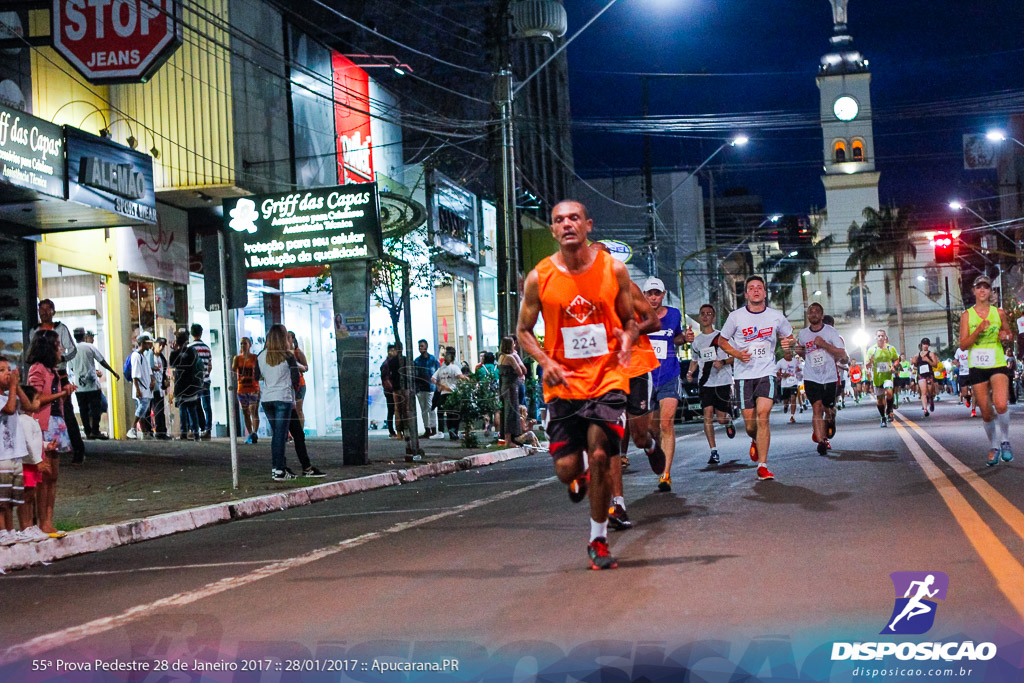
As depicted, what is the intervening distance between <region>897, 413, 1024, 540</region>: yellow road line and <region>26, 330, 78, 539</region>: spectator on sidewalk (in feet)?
22.8

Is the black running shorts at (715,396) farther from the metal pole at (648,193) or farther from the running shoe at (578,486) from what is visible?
the metal pole at (648,193)

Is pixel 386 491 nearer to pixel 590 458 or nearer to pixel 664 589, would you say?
pixel 590 458

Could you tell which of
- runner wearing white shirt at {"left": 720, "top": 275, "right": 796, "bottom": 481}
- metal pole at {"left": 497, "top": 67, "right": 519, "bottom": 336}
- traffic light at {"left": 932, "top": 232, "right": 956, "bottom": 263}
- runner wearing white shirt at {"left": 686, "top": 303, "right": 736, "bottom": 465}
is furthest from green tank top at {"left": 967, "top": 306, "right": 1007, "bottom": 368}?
traffic light at {"left": 932, "top": 232, "right": 956, "bottom": 263}

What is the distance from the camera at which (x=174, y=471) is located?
15547 mm

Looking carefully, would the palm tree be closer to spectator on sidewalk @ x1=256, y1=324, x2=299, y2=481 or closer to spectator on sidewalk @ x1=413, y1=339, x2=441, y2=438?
spectator on sidewalk @ x1=413, y1=339, x2=441, y2=438

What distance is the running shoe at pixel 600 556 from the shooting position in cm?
627

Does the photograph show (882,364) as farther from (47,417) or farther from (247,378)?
(47,417)

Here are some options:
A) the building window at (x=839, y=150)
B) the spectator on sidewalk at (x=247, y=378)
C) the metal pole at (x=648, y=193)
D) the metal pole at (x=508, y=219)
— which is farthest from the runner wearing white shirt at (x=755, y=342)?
the building window at (x=839, y=150)

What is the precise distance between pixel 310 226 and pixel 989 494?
32.9 ft

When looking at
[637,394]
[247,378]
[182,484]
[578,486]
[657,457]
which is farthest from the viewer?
[247,378]

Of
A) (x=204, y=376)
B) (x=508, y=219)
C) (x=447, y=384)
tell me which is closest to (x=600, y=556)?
(x=204, y=376)

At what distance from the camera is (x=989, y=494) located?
884 cm

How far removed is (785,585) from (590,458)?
4.69ft

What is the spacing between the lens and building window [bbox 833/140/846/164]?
4063 inches
